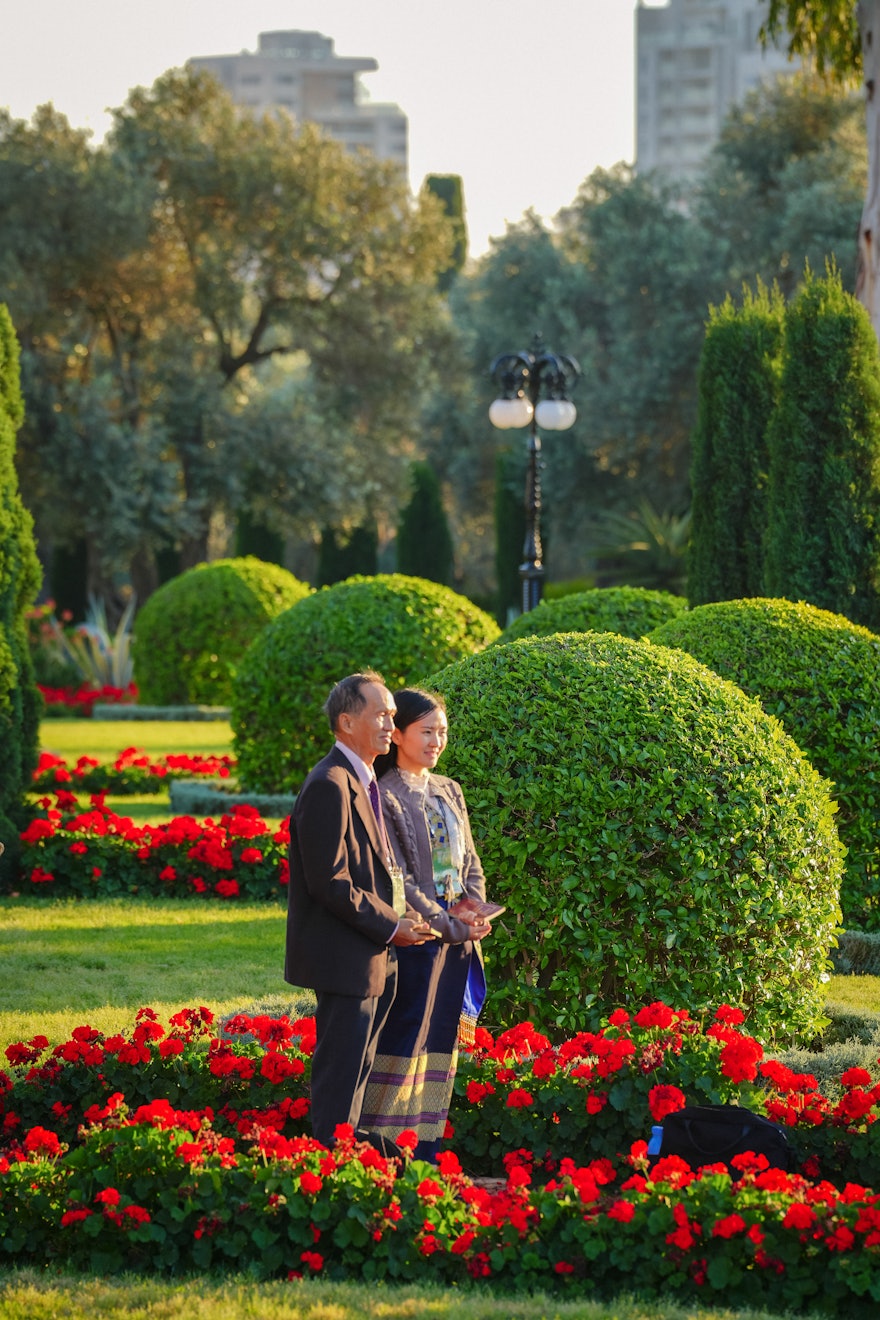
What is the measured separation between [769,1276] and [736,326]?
9691mm

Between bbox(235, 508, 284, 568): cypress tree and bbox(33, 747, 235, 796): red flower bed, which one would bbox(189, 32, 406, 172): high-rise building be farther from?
bbox(33, 747, 235, 796): red flower bed

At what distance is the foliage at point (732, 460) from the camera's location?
11961 millimetres

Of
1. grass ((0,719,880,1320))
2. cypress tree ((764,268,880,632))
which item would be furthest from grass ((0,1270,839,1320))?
cypress tree ((764,268,880,632))

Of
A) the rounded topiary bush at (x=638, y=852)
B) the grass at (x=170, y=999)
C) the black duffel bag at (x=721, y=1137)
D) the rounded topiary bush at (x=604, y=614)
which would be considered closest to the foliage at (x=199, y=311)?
the grass at (x=170, y=999)

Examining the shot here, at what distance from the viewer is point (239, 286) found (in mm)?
27219

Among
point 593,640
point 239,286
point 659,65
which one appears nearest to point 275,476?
point 239,286

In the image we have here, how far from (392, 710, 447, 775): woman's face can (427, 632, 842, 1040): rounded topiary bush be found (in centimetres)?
93

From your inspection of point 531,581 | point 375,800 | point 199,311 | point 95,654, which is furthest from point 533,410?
point 199,311

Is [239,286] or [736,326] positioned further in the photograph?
[239,286]

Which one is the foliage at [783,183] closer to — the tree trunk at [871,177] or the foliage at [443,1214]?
the tree trunk at [871,177]

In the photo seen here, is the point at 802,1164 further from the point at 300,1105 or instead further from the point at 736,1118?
the point at 300,1105

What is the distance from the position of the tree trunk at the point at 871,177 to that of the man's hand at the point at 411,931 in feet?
33.2

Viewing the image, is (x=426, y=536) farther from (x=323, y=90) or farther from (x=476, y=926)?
(x=323, y=90)

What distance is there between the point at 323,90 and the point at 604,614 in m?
115
